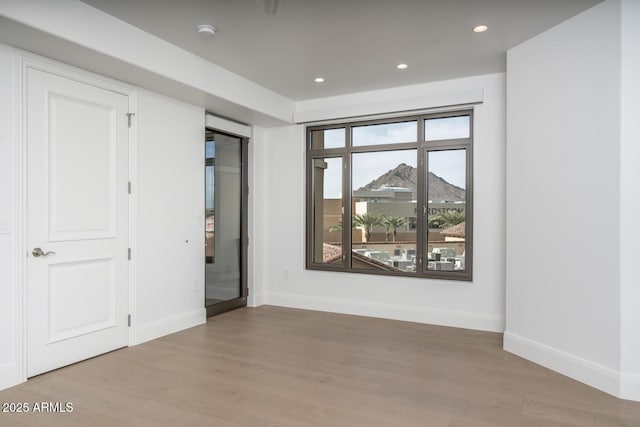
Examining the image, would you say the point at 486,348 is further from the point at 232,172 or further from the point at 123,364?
the point at 232,172

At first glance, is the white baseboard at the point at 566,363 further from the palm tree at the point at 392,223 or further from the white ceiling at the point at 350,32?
the white ceiling at the point at 350,32

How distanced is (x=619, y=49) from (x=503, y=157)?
168 cm

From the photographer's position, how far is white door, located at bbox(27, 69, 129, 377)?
3.22 metres

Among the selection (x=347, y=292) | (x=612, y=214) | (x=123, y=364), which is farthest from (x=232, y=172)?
(x=612, y=214)

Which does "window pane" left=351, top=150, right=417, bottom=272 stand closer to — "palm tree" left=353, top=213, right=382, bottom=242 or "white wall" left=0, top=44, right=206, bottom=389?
"palm tree" left=353, top=213, right=382, bottom=242

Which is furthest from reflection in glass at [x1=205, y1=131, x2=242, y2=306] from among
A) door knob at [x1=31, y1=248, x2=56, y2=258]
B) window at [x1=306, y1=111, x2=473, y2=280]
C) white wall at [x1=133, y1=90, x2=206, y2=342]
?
door knob at [x1=31, y1=248, x2=56, y2=258]

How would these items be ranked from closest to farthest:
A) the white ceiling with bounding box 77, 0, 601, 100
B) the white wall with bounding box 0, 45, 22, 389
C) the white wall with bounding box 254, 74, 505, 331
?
the white wall with bounding box 0, 45, 22, 389
the white ceiling with bounding box 77, 0, 601, 100
the white wall with bounding box 254, 74, 505, 331

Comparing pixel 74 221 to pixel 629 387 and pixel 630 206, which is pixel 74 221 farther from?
pixel 629 387

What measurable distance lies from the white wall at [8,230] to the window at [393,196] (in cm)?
341

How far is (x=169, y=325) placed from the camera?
14.4 ft

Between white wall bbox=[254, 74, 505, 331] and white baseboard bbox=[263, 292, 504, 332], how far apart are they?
1 cm

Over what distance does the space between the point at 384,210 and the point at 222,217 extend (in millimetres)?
2117

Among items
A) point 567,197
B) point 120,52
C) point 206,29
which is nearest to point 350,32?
point 206,29

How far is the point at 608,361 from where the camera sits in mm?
3020
